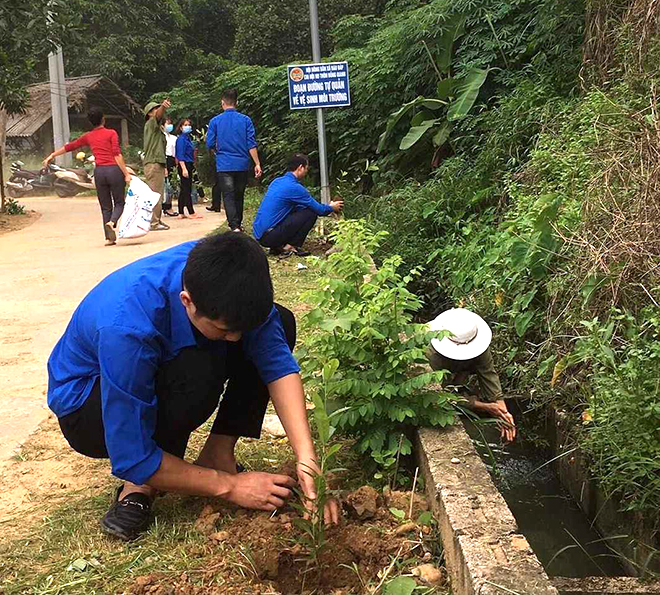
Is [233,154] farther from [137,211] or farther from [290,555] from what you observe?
[290,555]

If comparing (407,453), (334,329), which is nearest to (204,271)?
(334,329)

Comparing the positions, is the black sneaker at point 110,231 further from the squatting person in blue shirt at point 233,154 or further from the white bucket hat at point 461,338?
the white bucket hat at point 461,338

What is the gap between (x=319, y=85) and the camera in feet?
31.3

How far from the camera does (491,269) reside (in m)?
4.96

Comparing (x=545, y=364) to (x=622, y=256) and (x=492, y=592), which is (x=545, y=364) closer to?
(x=622, y=256)

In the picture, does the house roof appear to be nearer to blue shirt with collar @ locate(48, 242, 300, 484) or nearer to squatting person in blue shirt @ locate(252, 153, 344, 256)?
squatting person in blue shirt @ locate(252, 153, 344, 256)

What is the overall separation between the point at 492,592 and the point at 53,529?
1533 millimetres

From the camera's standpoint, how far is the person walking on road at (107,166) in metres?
8.76

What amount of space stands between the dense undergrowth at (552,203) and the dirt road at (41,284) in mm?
2085

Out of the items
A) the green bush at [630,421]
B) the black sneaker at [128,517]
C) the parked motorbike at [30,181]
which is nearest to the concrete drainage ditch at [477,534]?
the green bush at [630,421]

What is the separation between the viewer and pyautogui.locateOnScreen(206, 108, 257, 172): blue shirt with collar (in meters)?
8.59

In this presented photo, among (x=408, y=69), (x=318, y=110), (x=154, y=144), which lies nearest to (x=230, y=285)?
(x=318, y=110)

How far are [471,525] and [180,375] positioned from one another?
1006 millimetres

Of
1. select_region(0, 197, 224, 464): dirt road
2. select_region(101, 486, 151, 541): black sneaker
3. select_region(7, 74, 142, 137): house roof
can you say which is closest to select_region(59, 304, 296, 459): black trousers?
select_region(101, 486, 151, 541): black sneaker
